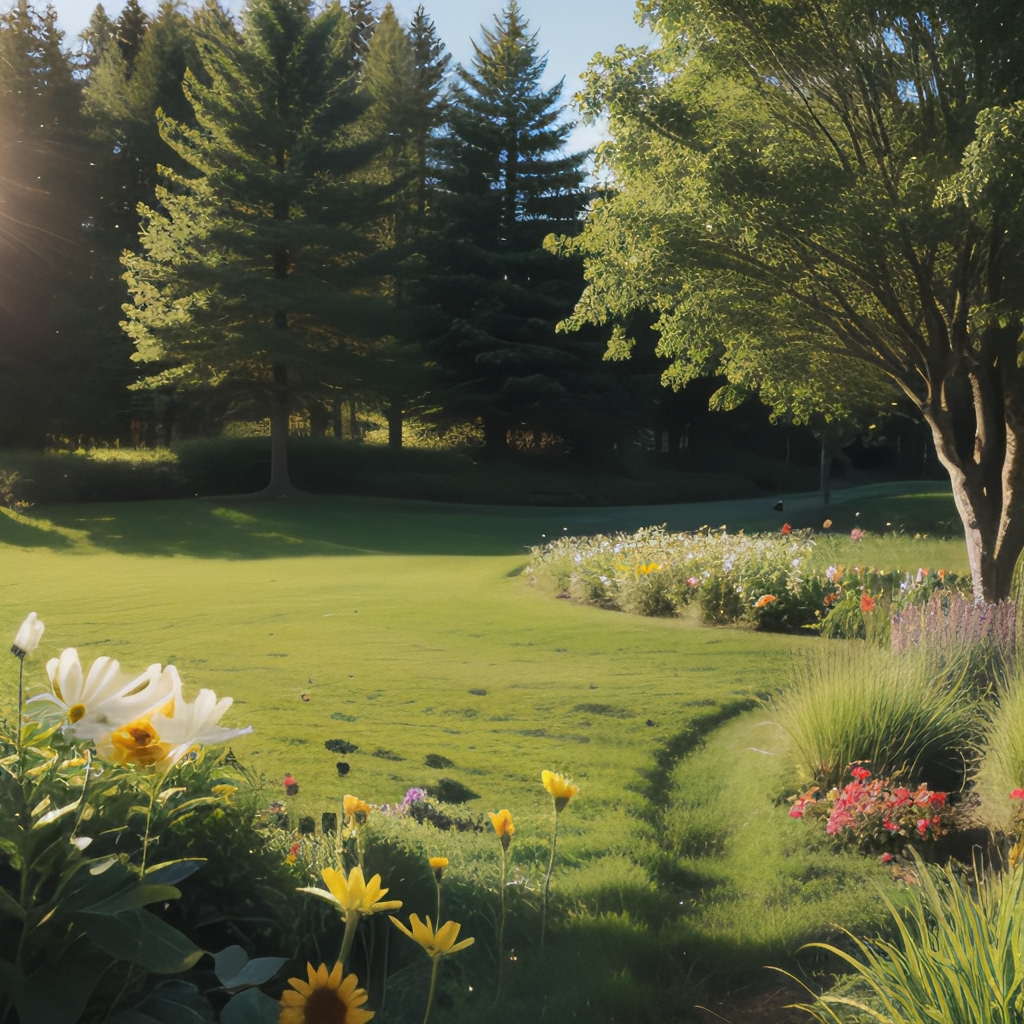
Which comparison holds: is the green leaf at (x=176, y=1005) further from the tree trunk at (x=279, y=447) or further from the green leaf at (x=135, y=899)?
the tree trunk at (x=279, y=447)

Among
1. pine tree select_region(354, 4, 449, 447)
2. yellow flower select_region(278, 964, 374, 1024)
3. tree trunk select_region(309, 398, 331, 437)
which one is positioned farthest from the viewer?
tree trunk select_region(309, 398, 331, 437)

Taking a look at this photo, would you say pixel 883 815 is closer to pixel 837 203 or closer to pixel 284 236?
pixel 837 203

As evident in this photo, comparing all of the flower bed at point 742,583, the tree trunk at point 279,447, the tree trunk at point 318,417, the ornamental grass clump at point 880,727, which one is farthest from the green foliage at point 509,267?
the ornamental grass clump at point 880,727

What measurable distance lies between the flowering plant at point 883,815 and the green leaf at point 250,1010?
3.59m

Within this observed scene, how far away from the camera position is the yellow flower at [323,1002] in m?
1.98

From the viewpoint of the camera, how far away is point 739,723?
7.35 meters

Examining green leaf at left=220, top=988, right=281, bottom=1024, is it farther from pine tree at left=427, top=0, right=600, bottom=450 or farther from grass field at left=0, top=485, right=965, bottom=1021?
pine tree at left=427, top=0, right=600, bottom=450

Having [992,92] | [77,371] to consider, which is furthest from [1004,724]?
[77,371]

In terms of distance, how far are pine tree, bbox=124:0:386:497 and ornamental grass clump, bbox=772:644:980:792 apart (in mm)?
25240

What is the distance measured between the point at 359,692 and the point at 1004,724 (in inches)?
188

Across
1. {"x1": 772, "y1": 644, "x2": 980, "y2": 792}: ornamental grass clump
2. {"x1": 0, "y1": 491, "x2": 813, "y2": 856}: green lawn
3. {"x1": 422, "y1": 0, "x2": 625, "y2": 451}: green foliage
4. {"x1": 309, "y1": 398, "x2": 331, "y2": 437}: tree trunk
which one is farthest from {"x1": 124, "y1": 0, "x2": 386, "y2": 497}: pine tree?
{"x1": 772, "y1": 644, "x2": 980, "y2": 792}: ornamental grass clump

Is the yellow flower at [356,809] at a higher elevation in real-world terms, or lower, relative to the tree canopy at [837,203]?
lower

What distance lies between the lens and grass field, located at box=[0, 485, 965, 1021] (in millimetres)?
4289

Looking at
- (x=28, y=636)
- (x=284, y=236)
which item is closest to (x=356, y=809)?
(x=28, y=636)
